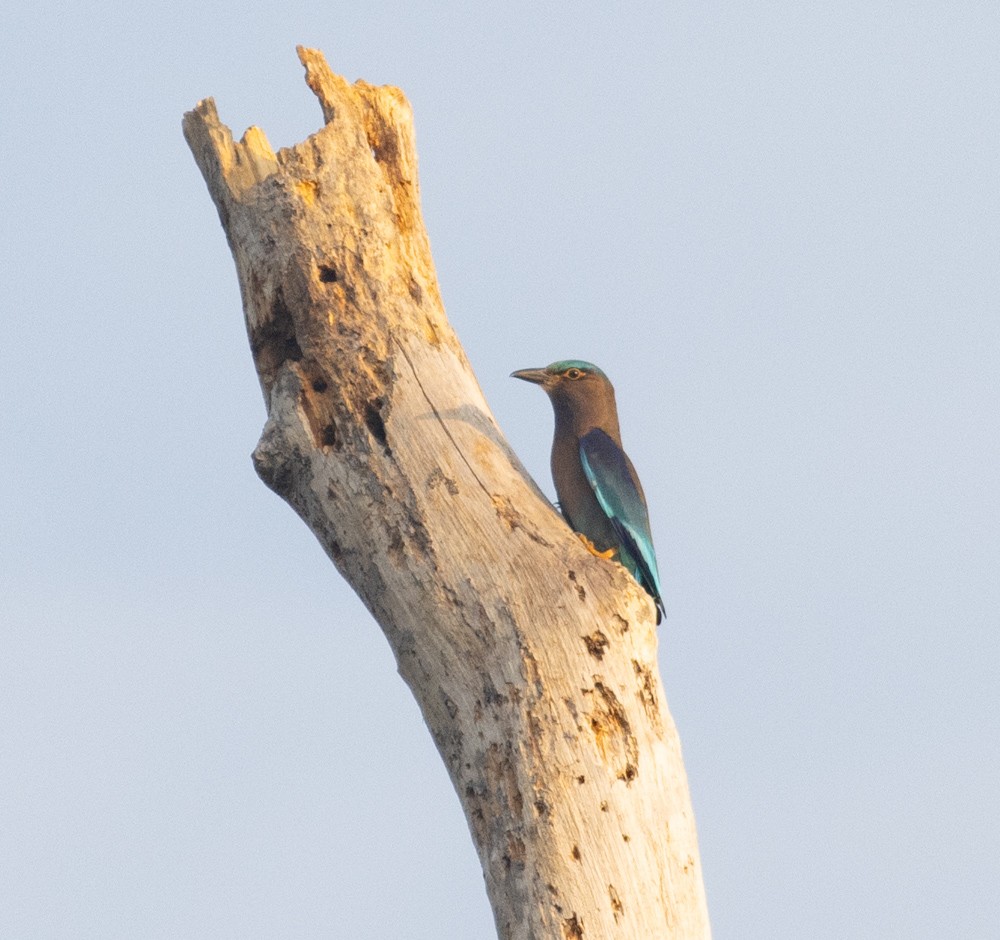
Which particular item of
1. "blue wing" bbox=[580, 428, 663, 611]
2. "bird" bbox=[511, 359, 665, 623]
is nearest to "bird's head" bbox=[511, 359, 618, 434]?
"bird" bbox=[511, 359, 665, 623]

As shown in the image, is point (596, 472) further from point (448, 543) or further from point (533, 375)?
point (448, 543)

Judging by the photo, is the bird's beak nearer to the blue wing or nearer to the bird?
the bird

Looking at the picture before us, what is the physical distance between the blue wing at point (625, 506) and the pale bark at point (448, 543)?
1217 mm

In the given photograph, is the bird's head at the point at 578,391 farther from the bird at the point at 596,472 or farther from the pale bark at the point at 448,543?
the pale bark at the point at 448,543

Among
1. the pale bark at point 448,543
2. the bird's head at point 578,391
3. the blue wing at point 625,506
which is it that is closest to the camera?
the pale bark at point 448,543

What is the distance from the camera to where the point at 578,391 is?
8.27 metres

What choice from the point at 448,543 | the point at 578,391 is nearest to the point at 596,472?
the point at 578,391

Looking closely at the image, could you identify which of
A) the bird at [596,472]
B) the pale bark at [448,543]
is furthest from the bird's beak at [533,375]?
the pale bark at [448,543]

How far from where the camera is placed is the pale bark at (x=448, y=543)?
545 centimetres

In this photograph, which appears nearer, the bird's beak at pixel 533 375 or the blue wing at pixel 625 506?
the blue wing at pixel 625 506

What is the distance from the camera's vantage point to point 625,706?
5.70m

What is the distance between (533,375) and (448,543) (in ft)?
8.02

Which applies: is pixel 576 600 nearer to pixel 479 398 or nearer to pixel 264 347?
pixel 479 398

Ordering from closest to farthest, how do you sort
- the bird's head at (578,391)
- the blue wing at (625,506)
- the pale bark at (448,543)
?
the pale bark at (448,543) → the blue wing at (625,506) → the bird's head at (578,391)
